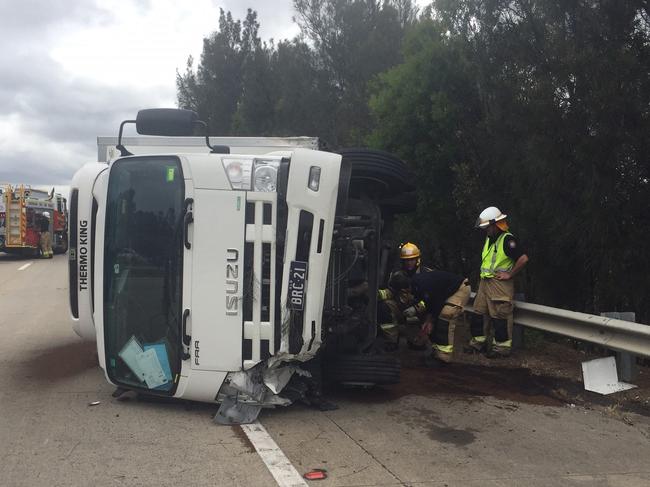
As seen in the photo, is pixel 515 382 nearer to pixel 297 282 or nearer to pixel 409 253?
pixel 409 253

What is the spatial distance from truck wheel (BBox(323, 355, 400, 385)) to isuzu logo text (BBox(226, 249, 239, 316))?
1.13 metres

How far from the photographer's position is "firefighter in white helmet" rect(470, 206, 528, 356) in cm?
706

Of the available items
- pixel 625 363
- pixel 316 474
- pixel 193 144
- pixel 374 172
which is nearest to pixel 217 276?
pixel 316 474

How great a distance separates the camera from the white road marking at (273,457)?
3795 millimetres

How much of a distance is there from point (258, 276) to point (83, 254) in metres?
1.78

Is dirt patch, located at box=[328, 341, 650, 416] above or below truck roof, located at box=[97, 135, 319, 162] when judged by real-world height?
below

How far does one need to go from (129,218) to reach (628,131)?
16.9 feet

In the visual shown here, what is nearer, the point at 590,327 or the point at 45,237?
the point at 590,327

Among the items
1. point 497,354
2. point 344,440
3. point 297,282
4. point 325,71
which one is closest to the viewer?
point 344,440

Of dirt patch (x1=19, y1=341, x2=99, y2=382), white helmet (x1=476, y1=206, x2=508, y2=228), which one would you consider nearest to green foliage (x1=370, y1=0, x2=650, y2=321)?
white helmet (x1=476, y1=206, x2=508, y2=228)

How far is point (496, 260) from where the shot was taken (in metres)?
7.15

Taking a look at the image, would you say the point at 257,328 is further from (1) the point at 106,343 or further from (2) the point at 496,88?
(2) the point at 496,88

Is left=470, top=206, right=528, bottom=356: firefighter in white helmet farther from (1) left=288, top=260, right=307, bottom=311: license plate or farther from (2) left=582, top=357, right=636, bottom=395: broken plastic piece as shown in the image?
(1) left=288, top=260, right=307, bottom=311: license plate

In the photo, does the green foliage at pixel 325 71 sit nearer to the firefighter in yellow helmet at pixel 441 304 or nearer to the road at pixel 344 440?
the firefighter in yellow helmet at pixel 441 304
